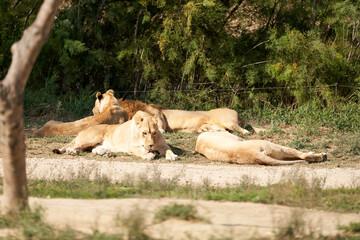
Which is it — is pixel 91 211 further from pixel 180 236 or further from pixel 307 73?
pixel 307 73

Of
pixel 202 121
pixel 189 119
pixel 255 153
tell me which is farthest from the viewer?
pixel 189 119

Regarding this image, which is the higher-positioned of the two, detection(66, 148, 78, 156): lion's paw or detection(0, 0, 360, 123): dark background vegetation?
detection(0, 0, 360, 123): dark background vegetation

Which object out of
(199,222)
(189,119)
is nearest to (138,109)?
(189,119)

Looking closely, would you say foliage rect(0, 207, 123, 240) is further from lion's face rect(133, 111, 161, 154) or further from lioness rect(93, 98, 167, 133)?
lioness rect(93, 98, 167, 133)

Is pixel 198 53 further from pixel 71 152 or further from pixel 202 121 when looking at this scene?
pixel 71 152

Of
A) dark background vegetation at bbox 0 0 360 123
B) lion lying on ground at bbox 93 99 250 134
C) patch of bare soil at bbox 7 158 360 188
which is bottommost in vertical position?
patch of bare soil at bbox 7 158 360 188

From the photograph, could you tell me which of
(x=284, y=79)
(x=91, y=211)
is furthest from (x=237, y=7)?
(x=91, y=211)

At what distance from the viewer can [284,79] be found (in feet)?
49.5

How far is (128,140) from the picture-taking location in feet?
35.4

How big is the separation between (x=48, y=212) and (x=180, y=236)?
4.72 ft

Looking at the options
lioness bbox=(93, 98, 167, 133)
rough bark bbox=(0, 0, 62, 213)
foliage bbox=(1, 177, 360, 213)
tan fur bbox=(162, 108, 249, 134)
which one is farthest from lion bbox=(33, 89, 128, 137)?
rough bark bbox=(0, 0, 62, 213)

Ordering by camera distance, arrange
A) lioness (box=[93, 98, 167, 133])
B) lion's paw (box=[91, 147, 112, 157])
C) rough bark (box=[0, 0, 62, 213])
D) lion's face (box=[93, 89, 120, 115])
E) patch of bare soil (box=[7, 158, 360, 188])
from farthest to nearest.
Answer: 1. lioness (box=[93, 98, 167, 133])
2. lion's face (box=[93, 89, 120, 115])
3. lion's paw (box=[91, 147, 112, 157])
4. patch of bare soil (box=[7, 158, 360, 188])
5. rough bark (box=[0, 0, 62, 213])

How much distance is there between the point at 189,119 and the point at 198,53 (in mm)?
2411

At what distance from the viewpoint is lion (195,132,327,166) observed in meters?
9.74
